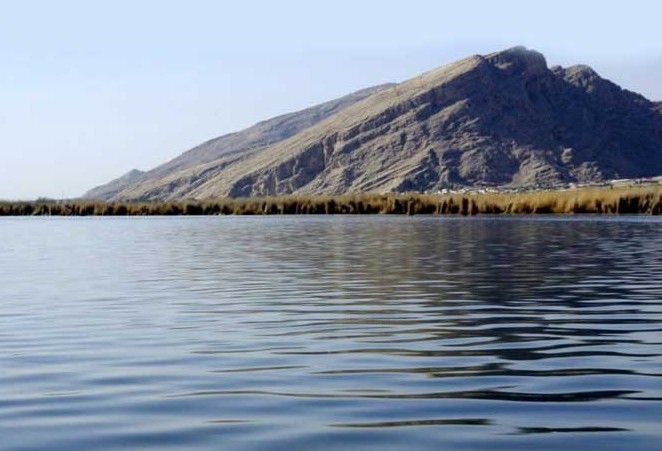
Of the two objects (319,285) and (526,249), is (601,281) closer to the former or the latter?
(319,285)

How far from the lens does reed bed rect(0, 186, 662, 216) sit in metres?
88.2

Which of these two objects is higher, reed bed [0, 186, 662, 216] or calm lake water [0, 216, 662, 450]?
reed bed [0, 186, 662, 216]

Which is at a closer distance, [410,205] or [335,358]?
[335,358]

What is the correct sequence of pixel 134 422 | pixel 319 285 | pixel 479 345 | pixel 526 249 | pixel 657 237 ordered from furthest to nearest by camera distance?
pixel 657 237 → pixel 526 249 → pixel 319 285 → pixel 479 345 → pixel 134 422

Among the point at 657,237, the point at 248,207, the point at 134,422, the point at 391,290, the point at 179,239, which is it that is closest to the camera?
the point at 134,422

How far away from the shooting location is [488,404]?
1105 cm

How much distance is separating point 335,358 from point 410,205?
8377 centimetres

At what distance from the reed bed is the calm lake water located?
59449mm

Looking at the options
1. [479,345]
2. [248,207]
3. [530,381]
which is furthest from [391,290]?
[248,207]

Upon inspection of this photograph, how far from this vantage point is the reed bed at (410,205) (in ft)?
290

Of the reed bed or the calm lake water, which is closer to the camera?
the calm lake water

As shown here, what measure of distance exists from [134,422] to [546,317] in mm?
9725

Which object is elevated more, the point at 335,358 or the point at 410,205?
the point at 410,205

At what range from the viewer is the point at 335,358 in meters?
14.1
